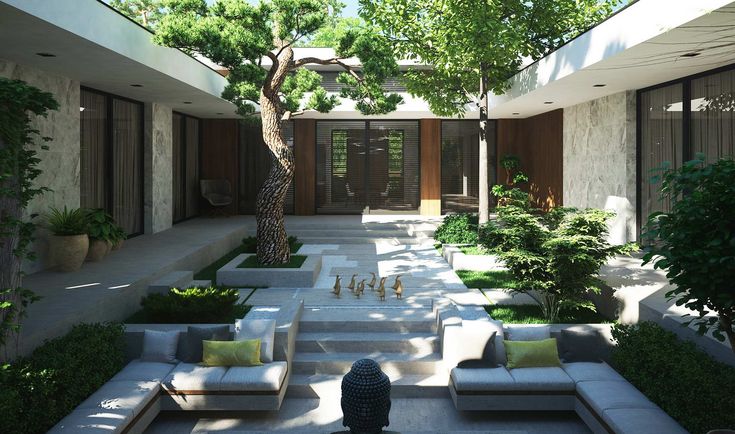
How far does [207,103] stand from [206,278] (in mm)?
5569

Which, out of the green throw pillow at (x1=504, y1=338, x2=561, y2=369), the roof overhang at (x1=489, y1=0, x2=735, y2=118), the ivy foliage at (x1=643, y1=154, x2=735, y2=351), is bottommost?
the green throw pillow at (x1=504, y1=338, x2=561, y2=369)

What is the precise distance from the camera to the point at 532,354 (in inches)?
232

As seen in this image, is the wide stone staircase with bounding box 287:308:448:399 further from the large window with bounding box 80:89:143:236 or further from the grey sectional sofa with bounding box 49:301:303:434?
the large window with bounding box 80:89:143:236

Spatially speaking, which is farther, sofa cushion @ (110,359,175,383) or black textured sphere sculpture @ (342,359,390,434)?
sofa cushion @ (110,359,175,383)

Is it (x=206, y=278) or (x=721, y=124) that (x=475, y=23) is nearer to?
(x=721, y=124)

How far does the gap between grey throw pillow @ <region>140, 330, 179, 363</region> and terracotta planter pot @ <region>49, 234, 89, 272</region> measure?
3.22 m

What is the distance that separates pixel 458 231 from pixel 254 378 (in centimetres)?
808

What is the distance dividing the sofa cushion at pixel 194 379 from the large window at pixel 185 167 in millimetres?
10729

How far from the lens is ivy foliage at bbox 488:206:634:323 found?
272 inches

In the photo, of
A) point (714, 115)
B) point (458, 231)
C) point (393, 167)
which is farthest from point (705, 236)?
point (393, 167)

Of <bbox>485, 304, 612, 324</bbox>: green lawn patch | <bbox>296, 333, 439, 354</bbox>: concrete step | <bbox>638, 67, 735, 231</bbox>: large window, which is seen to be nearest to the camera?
<bbox>296, 333, 439, 354</bbox>: concrete step

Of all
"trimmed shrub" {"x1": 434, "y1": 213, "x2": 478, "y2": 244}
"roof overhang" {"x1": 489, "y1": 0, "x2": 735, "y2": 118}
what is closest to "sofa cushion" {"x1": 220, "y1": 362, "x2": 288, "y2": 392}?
"roof overhang" {"x1": 489, "y1": 0, "x2": 735, "y2": 118}

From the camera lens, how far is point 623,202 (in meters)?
11.3

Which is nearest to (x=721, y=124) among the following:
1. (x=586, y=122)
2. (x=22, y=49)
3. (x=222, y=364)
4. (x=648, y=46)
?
(x=648, y=46)
